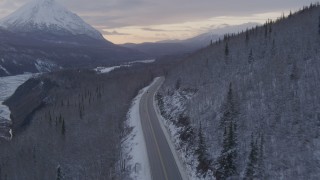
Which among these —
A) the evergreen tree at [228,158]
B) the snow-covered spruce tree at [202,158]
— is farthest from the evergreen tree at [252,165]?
the snow-covered spruce tree at [202,158]

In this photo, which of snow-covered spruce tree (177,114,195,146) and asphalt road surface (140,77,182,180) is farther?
snow-covered spruce tree (177,114,195,146)

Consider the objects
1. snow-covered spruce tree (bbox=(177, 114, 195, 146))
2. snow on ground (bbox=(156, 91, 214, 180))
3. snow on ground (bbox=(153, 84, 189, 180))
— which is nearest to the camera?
snow on ground (bbox=(153, 84, 189, 180))

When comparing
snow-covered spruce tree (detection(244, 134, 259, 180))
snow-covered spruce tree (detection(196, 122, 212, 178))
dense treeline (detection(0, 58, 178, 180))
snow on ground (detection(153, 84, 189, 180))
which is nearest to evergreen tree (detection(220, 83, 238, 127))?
snow-covered spruce tree (detection(196, 122, 212, 178))

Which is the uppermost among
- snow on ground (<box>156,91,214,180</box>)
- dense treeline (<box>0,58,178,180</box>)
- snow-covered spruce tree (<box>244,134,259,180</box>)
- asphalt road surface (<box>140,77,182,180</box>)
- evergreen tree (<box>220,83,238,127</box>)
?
evergreen tree (<box>220,83,238,127</box>)

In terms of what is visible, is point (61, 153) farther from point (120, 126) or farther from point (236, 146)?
point (236, 146)

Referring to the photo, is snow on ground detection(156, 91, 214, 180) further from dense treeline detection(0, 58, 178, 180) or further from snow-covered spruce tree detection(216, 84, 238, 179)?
dense treeline detection(0, 58, 178, 180)

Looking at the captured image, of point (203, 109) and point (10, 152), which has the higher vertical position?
point (203, 109)

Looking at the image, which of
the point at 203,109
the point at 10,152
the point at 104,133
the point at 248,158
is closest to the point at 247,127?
the point at 248,158

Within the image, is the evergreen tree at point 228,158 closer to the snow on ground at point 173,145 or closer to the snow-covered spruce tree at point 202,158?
the snow-covered spruce tree at point 202,158

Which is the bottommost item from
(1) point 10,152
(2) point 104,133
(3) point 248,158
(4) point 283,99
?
(1) point 10,152
